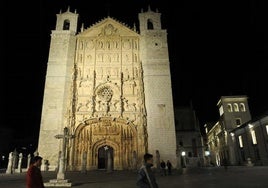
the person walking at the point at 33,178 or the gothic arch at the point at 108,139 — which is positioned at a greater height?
the gothic arch at the point at 108,139

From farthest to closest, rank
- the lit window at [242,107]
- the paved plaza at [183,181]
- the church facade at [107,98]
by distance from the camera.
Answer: the lit window at [242,107] < the church facade at [107,98] < the paved plaza at [183,181]

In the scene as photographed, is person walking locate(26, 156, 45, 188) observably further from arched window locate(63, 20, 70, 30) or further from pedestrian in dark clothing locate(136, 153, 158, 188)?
arched window locate(63, 20, 70, 30)

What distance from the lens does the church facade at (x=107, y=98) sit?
21672mm

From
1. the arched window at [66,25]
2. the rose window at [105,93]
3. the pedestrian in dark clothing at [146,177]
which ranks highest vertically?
the arched window at [66,25]

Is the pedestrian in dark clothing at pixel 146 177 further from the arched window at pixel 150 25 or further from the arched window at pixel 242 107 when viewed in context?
the arched window at pixel 242 107

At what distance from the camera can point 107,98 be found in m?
23.2

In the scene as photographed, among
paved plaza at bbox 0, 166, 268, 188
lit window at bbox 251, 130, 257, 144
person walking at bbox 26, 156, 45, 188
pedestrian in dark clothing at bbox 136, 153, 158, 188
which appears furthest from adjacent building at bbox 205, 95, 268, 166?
person walking at bbox 26, 156, 45, 188

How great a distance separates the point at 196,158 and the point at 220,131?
12.0 meters

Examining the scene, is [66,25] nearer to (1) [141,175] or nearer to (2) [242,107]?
(1) [141,175]

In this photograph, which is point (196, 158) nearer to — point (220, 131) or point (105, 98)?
point (220, 131)

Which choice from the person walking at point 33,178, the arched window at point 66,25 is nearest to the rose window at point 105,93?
the arched window at point 66,25

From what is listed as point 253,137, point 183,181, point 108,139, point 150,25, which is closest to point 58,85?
point 108,139

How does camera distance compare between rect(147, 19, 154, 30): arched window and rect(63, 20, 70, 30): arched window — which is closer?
rect(63, 20, 70, 30): arched window

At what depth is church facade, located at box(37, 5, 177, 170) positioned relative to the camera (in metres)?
21.7
